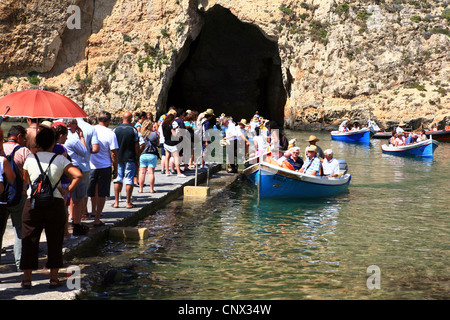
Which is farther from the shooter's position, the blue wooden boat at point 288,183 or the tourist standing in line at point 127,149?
the blue wooden boat at point 288,183

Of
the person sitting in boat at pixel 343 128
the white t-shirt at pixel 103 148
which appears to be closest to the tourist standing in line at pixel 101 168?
the white t-shirt at pixel 103 148

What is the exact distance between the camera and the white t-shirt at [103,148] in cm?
1031

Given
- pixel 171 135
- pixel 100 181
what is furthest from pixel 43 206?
pixel 171 135

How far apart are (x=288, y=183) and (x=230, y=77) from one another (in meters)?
51.2

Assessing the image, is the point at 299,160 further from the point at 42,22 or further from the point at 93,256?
the point at 42,22

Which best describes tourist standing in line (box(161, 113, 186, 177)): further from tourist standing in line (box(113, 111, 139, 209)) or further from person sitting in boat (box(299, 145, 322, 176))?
tourist standing in line (box(113, 111, 139, 209))

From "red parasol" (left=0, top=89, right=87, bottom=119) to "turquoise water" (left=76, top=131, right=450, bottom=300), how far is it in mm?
2406

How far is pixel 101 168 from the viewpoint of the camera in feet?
34.1

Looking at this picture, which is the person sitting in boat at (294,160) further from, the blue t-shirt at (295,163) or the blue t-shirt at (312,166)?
the blue t-shirt at (312,166)

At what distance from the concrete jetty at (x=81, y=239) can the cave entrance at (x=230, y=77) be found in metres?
48.1

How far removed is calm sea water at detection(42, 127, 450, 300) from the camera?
8242 mm

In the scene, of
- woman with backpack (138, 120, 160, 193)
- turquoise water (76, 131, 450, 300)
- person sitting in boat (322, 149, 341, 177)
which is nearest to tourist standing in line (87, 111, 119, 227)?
turquoise water (76, 131, 450, 300)
